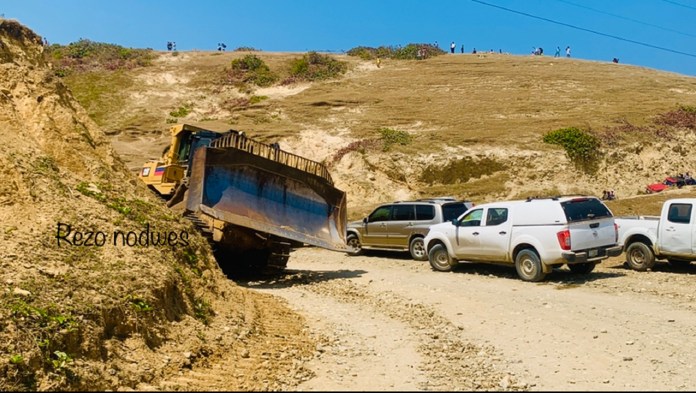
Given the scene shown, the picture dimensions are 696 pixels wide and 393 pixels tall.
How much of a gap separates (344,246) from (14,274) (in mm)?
8377

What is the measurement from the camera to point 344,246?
1398cm

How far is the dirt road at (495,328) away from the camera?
6.15 m

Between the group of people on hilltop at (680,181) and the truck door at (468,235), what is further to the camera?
the group of people on hilltop at (680,181)

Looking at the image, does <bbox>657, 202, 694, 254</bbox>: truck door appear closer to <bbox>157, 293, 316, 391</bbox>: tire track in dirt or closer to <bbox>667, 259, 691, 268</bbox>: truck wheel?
<bbox>667, 259, 691, 268</bbox>: truck wheel

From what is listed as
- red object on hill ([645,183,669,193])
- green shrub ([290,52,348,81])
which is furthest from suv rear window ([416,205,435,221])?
green shrub ([290,52,348,81])

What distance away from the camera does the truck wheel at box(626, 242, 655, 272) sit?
1460cm

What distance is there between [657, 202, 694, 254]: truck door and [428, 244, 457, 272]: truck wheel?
490cm

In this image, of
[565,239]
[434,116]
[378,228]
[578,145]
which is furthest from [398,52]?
[565,239]

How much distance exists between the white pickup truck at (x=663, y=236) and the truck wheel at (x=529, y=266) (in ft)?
9.79

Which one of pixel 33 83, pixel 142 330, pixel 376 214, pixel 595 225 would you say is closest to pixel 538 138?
pixel 376 214

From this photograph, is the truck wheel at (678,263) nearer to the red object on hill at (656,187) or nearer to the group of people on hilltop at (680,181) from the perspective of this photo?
the red object on hill at (656,187)

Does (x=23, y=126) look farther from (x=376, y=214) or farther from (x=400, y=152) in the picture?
(x=400, y=152)

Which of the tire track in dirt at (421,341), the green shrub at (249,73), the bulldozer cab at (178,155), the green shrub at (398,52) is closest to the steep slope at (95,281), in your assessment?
the tire track in dirt at (421,341)

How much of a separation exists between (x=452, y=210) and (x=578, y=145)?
1941 cm
